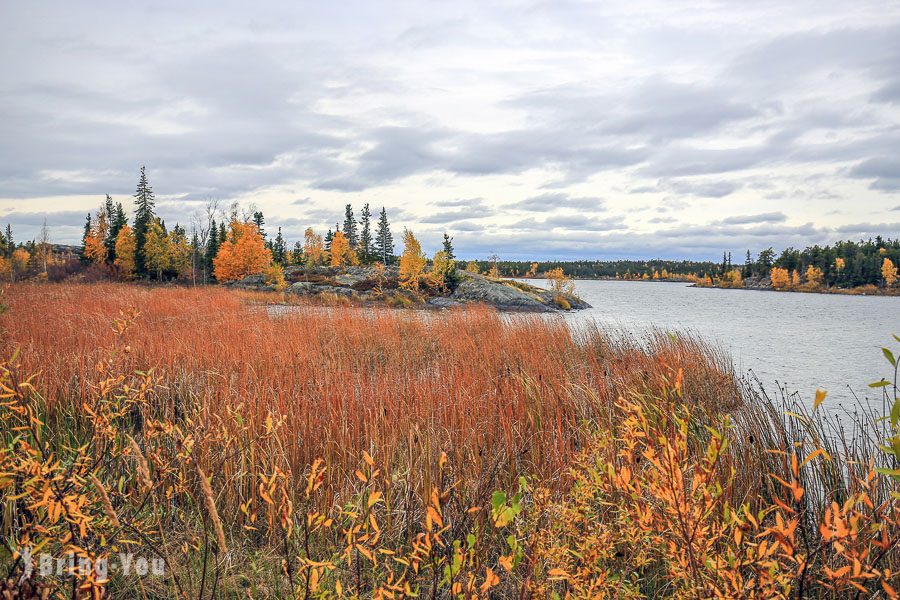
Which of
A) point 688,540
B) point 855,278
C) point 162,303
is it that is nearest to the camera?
point 688,540

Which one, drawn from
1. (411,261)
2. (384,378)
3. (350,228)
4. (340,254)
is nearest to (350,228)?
(350,228)

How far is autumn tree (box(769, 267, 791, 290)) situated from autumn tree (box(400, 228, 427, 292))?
278 ft

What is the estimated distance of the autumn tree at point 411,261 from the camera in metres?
31.9

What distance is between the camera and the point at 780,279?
299 ft

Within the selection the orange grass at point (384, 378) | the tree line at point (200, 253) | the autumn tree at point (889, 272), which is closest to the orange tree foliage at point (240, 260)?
the tree line at point (200, 253)

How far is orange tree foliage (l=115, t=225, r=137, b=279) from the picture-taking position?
4791 cm

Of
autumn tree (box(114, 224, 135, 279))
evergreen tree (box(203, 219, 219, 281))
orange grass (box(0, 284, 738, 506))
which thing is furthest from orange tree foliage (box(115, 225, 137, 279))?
orange grass (box(0, 284, 738, 506))

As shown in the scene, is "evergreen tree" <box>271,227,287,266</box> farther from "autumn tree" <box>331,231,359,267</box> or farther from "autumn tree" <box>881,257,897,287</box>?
"autumn tree" <box>881,257,897,287</box>

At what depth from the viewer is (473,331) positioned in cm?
1031

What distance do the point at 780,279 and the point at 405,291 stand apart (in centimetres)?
8740

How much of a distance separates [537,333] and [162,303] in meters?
10.5

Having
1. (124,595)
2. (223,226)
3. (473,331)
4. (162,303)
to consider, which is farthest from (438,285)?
(223,226)

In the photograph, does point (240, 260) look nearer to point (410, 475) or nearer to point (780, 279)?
point (410, 475)

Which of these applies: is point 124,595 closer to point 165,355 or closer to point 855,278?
point 165,355
